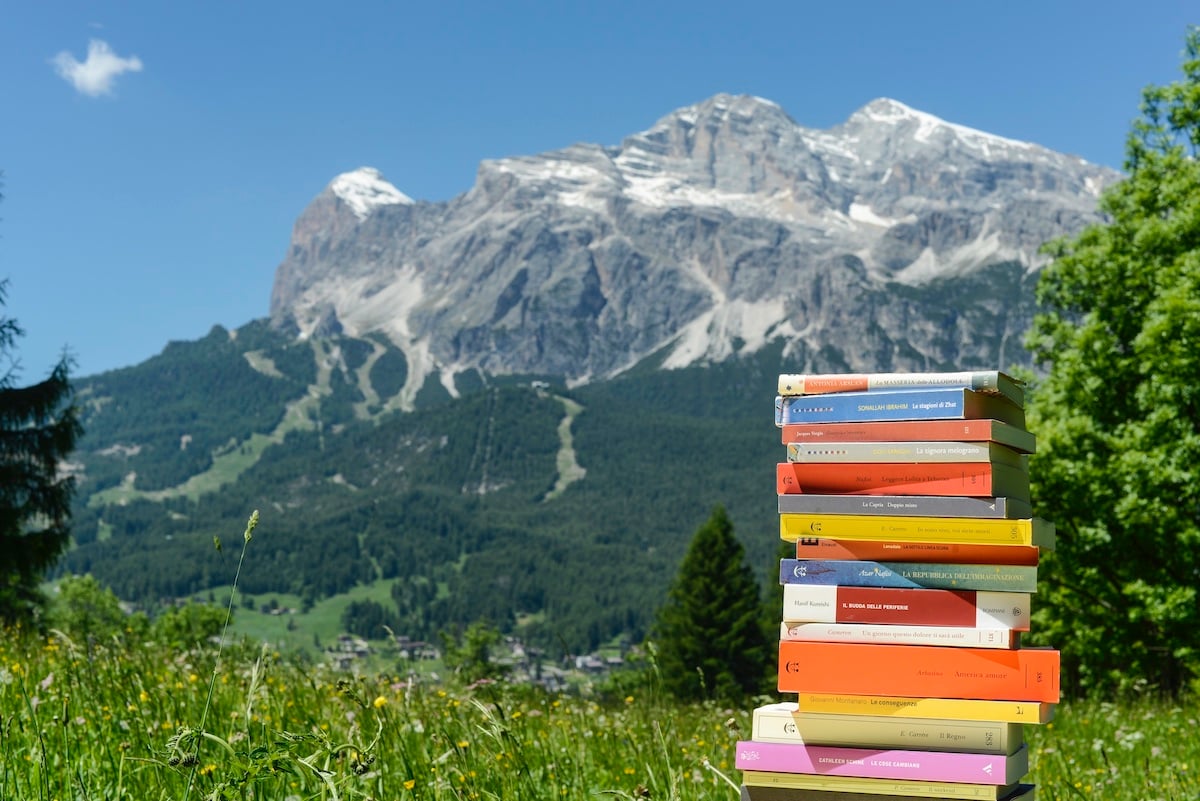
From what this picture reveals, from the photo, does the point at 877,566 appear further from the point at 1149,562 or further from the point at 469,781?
the point at 1149,562

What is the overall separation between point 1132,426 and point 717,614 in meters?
61.4

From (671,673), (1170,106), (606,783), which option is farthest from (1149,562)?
(671,673)

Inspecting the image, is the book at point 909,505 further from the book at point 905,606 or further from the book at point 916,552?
the book at point 905,606

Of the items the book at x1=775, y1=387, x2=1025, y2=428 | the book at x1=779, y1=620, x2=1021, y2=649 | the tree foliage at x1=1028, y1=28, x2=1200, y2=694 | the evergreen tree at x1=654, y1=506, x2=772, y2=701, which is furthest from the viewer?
the evergreen tree at x1=654, y1=506, x2=772, y2=701

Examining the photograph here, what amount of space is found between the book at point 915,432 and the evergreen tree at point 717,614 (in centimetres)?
7562

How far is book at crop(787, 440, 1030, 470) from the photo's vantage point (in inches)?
156

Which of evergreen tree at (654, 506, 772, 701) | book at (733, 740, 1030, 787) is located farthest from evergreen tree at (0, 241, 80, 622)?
evergreen tree at (654, 506, 772, 701)

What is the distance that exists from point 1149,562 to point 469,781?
842 inches

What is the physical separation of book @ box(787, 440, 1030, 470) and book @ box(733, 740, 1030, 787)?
107cm

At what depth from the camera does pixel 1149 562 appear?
22094mm

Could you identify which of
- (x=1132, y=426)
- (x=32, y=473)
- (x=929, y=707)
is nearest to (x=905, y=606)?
(x=929, y=707)

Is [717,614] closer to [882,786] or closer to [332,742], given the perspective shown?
[882,786]

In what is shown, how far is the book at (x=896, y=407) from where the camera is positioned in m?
4.03

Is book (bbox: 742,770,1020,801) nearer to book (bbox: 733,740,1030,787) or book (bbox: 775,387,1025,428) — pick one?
book (bbox: 733,740,1030,787)
